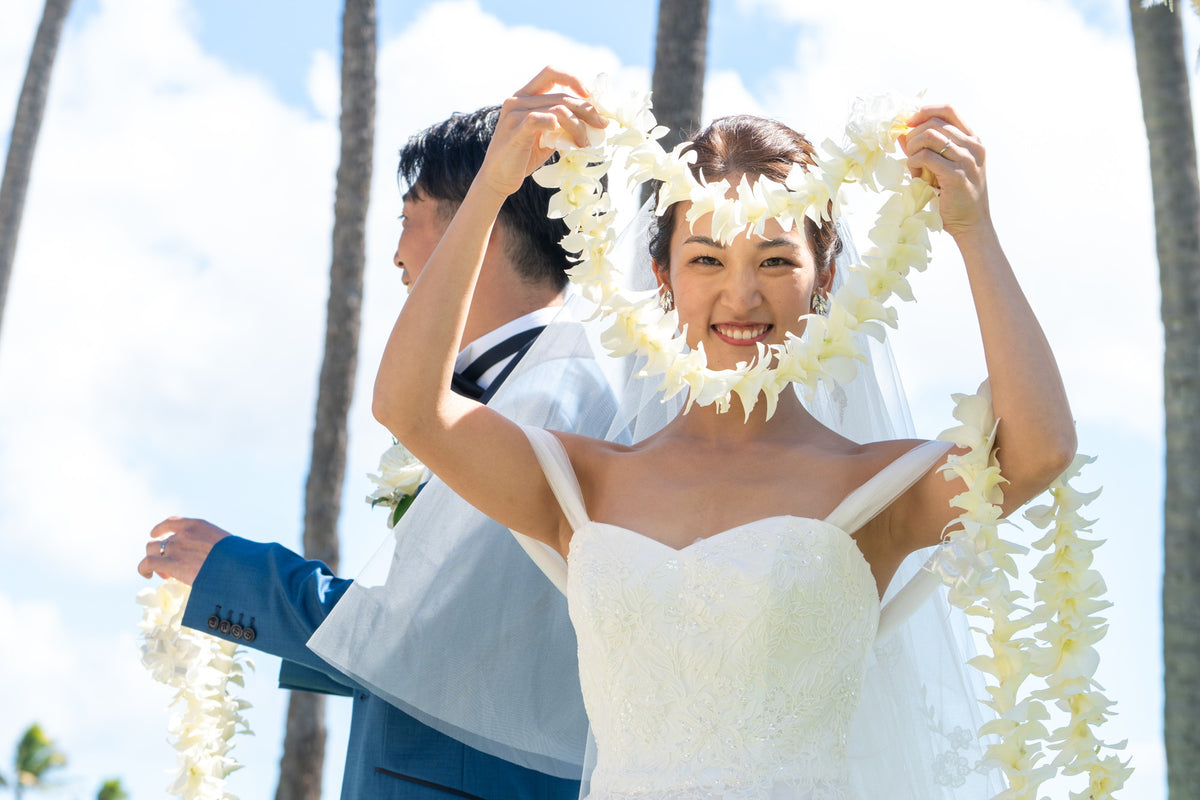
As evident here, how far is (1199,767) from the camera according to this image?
709cm

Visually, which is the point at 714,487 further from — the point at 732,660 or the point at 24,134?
the point at 24,134

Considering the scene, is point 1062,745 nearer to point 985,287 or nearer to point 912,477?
point 912,477

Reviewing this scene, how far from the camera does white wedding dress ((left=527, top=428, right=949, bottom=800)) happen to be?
2.83 metres

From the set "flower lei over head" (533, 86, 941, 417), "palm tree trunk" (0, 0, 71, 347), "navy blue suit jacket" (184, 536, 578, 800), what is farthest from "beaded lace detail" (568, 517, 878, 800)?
"palm tree trunk" (0, 0, 71, 347)

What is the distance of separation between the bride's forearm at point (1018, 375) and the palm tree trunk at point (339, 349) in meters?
7.36

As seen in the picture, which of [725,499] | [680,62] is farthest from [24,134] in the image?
[725,499]

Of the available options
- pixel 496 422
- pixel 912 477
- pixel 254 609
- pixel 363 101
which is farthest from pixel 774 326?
pixel 363 101

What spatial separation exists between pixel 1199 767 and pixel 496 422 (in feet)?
18.0

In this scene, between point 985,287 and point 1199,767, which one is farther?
point 1199,767

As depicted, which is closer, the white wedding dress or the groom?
the white wedding dress

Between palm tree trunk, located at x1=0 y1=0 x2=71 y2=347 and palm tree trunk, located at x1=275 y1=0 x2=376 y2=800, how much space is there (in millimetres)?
4083

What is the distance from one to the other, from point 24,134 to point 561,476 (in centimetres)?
1144

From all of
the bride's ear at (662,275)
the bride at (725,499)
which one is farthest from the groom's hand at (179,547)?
the bride's ear at (662,275)

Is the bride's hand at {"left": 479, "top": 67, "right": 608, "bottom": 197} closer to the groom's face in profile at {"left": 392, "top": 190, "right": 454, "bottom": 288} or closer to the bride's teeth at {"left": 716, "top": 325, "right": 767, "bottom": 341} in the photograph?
the bride's teeth at {"left": 716, "top": 325, "right": 767, "bottom": 341}
